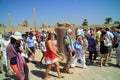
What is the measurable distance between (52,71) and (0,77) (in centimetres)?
222

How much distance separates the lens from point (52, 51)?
6121mm

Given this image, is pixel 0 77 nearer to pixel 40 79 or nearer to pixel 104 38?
pixel 40 79

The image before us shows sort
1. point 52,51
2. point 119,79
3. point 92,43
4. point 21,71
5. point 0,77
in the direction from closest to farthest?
point 21,71 → point 52,51 → point 119,79 → point 0,77 → point 92,43

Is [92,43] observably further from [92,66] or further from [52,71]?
[52,71]

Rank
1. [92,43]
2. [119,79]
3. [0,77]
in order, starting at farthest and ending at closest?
[92,43]
[0,77]
[119,79]

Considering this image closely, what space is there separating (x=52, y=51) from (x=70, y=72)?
5.60 feet

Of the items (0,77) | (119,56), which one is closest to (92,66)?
(119,56)

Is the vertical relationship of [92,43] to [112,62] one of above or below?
above

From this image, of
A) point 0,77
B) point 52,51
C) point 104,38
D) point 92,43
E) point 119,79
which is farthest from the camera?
point 92,43

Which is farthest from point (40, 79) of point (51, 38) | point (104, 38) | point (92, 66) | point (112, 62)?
point (112, 62)

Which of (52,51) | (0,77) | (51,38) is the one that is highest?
(51,38)

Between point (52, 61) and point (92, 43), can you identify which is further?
point (92, 43)

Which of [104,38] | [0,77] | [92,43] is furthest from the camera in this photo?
[92,43]

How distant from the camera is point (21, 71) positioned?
4973 mm
